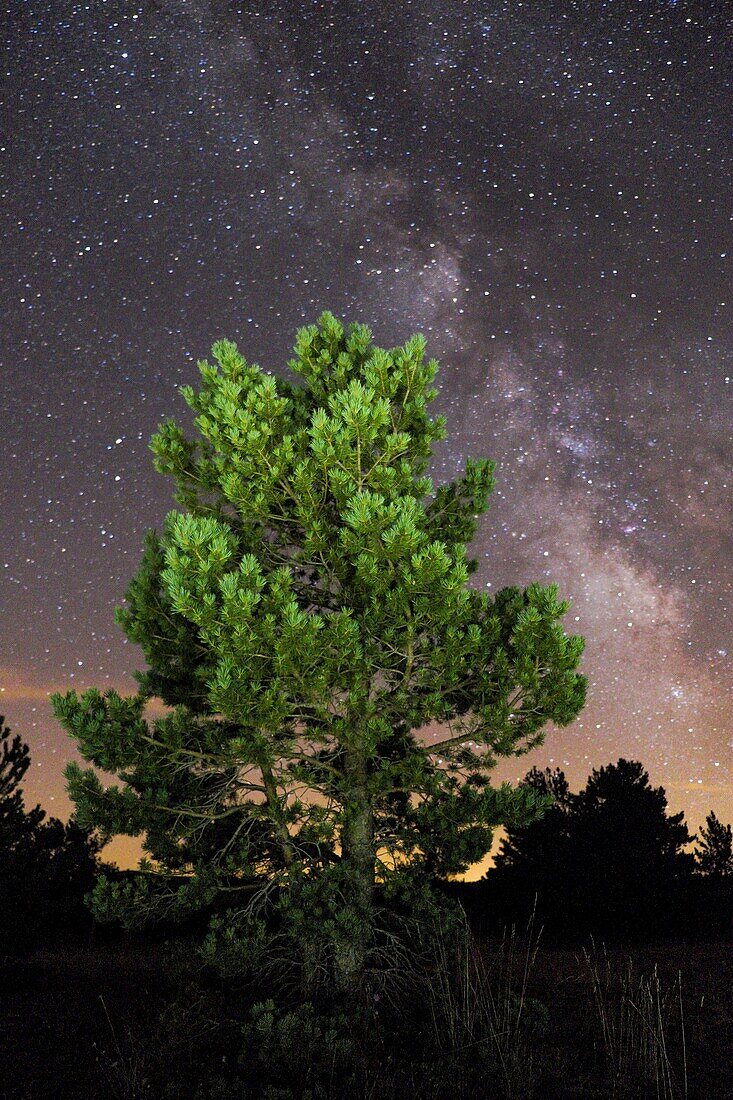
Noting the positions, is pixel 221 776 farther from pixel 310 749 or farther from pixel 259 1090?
pixel 259 1090

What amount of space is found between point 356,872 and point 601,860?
10979mm

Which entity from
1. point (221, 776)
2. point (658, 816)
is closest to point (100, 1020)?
point (221, 776)

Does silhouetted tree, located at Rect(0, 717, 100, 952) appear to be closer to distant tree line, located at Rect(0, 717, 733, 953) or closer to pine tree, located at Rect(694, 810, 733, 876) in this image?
distant tree line, located at Rect(0, 717, 733, 953)

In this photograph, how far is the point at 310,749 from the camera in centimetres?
829

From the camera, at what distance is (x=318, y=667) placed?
283 inches

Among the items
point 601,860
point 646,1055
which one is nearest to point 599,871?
point 601,860

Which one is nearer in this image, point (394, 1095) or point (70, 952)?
point (394, 1095)

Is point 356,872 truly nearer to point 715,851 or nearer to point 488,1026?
point 488,1026

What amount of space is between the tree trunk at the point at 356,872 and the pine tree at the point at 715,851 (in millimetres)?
13748

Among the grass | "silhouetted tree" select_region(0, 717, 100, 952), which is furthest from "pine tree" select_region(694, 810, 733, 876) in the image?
"silhouetted tree" select_region(0, 717, 100, 952)

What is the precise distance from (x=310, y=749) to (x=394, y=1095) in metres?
3.51

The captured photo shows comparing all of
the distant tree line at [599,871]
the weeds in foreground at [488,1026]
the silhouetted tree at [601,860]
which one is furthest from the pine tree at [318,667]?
the silhouetted tree at [601,860]

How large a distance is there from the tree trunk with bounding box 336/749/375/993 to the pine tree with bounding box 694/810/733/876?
1375cm

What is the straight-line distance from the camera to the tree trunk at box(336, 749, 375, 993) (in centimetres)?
707
